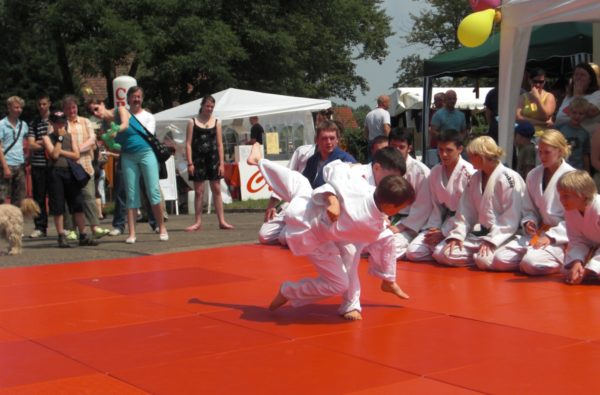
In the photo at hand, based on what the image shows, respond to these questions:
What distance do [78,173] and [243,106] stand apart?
30.5 ft

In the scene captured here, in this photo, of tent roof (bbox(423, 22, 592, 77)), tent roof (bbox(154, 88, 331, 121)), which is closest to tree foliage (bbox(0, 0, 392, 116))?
tent roof (bbox(154, 88, 331, 121))

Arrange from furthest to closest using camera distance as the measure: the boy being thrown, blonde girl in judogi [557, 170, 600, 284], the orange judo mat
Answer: blonde girl in judogi [557, 170, 600, 284] → the boy being thrown → the orange judo mat

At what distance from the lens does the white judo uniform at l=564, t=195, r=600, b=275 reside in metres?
6.55

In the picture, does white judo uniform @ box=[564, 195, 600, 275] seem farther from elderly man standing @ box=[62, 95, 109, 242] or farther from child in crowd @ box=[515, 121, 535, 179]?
elderly man standing @ box=[62, 95, 109, 242]

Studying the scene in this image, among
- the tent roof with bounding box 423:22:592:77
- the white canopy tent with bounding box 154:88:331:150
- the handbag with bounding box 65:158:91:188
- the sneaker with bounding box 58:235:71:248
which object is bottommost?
the sneaker with bounding box 58:235:71:248

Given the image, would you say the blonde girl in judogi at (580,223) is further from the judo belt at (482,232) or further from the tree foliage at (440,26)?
the tree foliage at (440,26)

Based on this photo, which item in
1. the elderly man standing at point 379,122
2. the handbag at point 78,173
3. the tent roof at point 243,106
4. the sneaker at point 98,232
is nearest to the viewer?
the handbag at point 78,173

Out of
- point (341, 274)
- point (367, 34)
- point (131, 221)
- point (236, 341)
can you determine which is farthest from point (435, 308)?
point (367, 34)

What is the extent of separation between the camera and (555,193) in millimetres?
7188

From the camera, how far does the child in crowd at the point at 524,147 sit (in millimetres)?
9453

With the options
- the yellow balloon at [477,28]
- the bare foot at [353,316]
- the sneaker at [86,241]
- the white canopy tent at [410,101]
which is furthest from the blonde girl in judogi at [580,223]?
the white canopy tent at [410,101]

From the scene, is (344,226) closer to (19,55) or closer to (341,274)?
(341,274)

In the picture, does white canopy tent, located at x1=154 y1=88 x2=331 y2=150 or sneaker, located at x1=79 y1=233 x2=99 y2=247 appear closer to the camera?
sneaker, located at x1=79 y1=233 x2=99 y2=247

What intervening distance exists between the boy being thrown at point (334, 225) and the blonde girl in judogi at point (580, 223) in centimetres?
171
